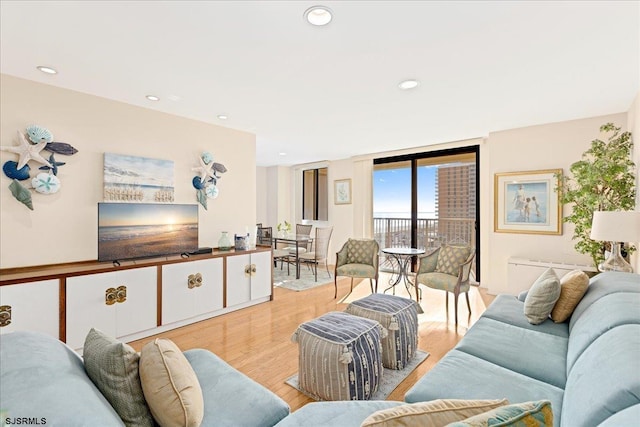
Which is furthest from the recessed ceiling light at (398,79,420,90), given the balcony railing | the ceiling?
the balcony railing

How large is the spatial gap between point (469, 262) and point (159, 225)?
3.60m

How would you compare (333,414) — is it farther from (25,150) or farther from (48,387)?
(25,150)

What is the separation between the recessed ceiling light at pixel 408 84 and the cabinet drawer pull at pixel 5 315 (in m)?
3.69

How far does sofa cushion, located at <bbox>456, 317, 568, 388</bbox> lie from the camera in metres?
1.57

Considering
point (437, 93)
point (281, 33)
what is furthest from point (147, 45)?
point (437, 93)

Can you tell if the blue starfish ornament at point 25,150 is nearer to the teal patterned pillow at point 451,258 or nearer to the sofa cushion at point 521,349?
the sofa cushion at point 521,349

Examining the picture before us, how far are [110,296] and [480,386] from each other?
119 inches

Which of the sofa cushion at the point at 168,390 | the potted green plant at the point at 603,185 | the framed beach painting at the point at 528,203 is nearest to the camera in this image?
the sofa cushion at the point at 168,390

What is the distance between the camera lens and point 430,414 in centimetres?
87

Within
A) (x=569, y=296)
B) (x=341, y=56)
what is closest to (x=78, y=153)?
(x=341, y=56)

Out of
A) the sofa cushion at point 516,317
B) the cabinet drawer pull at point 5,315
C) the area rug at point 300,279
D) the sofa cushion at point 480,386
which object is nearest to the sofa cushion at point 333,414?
the sofa cushion at point 480,386

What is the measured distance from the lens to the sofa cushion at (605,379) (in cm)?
90

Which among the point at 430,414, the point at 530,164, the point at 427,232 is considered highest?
the point at 530,164

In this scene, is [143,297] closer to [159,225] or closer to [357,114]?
[159,225]
